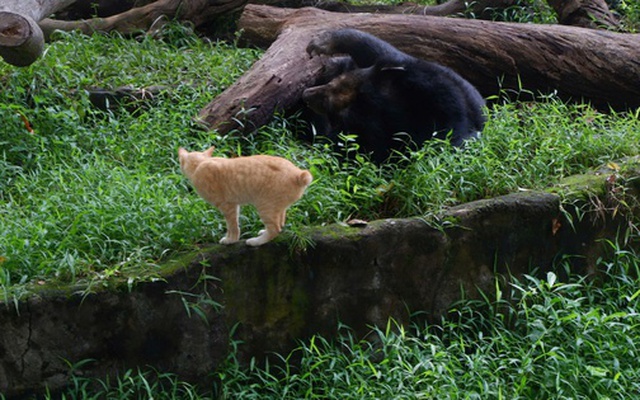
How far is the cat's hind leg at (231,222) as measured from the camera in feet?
13.4

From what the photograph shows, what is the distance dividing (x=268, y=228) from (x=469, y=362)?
1.18m

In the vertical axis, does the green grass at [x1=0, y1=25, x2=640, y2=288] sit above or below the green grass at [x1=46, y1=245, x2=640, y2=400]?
above

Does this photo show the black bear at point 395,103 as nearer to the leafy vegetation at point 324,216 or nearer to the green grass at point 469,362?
the leafy vegetation at point 324,216

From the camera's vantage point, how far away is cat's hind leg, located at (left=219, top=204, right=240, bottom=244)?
4070 mm

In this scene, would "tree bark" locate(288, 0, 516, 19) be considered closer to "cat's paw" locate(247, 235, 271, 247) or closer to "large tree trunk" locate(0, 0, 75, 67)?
"large tree trunk" locate(0, 0, 75, 67)

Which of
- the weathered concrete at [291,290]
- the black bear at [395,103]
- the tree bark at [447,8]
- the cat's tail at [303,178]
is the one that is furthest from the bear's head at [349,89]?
the tree bark at [447,8]

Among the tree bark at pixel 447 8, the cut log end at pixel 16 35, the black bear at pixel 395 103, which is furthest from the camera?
the tree bark at pixel 447 8

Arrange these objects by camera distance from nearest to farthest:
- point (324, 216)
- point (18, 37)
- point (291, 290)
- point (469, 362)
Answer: point (469, 362) → point (291, 290) → point (324, 216) → point (18, 37)

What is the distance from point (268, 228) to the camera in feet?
13.3

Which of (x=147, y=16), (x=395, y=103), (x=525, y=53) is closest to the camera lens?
(x=395, y=103)

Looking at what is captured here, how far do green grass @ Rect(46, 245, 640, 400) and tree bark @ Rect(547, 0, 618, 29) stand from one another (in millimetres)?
3954

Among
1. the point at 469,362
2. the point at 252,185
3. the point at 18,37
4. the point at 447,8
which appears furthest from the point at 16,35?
the point at 447,8

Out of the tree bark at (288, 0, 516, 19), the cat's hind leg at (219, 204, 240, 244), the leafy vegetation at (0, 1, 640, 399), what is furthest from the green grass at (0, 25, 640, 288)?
the tree bark at (288, 0, 516, 19)

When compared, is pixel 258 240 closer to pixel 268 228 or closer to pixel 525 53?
pixel 268 228
